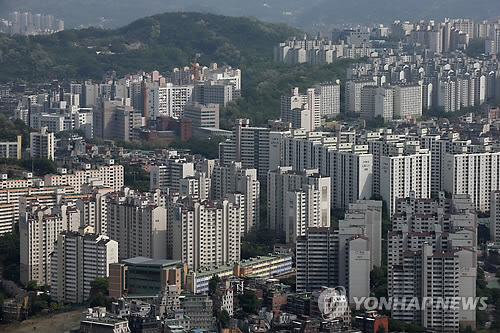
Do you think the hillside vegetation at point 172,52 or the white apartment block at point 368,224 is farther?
the hillside vegetation at point 172,52

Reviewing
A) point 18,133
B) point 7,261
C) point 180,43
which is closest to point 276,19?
point 180,43

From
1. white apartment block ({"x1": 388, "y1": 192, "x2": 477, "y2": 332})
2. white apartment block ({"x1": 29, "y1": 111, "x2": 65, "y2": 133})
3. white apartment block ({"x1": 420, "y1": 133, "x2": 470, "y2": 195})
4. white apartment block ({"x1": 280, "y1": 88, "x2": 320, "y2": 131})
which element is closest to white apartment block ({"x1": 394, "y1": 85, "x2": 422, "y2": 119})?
white apartment block ({"x1": 280, "y1": 88, "x2": 320, "y2": 131})

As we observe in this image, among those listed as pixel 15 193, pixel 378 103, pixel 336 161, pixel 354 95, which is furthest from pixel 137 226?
pixel 354 95

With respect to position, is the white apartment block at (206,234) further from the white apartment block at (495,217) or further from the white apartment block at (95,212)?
the white apartment block at (495,217)

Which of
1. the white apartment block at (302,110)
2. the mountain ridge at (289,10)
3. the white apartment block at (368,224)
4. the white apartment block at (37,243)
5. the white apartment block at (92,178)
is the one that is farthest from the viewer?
the mountain ridge at (289,10)

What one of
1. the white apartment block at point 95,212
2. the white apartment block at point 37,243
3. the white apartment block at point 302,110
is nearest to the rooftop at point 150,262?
the white apartment block at point 37,243

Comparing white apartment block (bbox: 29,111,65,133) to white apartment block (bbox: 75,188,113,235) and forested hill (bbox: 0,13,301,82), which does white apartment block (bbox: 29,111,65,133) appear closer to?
forested hill (bbox: 0,13,301,82)
